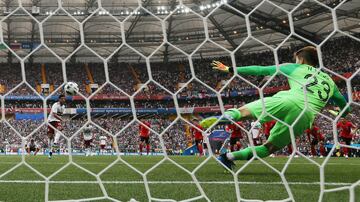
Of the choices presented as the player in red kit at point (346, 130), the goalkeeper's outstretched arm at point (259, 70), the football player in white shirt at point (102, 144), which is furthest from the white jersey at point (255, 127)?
the football player in white shirt at point (102, 144)

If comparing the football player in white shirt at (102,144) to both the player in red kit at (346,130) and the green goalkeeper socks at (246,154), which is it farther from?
the green goalkeeper socks at (246,154)

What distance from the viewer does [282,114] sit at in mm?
2996

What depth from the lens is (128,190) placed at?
2840mm

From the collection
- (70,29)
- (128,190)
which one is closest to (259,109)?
(128,190)

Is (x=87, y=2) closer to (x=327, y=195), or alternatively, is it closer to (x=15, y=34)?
(x=15, y=34)

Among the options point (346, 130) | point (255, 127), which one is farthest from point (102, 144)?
point (255, 127)

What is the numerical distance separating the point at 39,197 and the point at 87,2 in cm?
2028

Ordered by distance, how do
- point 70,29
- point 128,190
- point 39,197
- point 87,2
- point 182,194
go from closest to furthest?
1. point 39,197
2. point 182,194
3. point 128,190
4. point 87,2
5. point 70,29

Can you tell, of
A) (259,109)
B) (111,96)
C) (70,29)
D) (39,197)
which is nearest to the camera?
(39,197)

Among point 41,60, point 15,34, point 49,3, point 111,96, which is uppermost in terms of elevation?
point 49,3

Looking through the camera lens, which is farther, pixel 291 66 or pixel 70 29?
pixel 70 29

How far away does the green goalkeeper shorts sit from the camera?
301 cm

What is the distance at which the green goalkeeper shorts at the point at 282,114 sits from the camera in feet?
9.88

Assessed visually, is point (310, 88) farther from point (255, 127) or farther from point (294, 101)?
point (255, 127)
